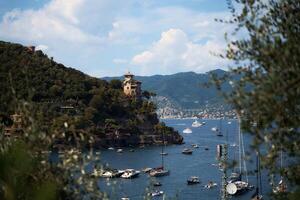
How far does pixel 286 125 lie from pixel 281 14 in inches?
79.6

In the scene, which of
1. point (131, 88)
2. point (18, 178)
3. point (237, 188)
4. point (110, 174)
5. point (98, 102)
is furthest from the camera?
point (131, 88)

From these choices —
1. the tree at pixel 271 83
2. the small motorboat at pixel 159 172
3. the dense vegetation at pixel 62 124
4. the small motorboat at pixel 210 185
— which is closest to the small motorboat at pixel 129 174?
the small motorboat at pixel 159 172

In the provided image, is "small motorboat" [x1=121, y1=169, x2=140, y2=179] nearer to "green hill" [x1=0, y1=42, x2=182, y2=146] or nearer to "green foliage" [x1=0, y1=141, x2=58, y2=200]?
"green hill" [x1=0, y1=42, x2=182, y2=146]

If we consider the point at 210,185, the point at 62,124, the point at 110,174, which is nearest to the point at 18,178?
the point at 62,124

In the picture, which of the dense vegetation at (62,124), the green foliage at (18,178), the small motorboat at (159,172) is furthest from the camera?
the small motorboat at (159,172)

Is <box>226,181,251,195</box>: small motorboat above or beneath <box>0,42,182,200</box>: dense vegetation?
beneath

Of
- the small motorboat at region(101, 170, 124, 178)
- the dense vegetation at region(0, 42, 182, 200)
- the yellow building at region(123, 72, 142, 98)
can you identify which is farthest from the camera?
the yellow building at region(123, 72, 142, 98)

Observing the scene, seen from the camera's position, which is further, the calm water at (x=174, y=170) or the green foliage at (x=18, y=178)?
the calm water at (x=174, y=170)

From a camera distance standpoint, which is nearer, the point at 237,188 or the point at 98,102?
the point at 237,188

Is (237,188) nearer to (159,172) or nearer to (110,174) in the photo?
(159,172)

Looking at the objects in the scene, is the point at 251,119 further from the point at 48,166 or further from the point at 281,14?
the point at 48,166

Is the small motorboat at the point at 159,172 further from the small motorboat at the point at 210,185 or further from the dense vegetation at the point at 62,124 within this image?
the dense vegetation at the point at 62,124

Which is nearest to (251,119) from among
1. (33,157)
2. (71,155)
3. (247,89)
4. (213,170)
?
(247,89)

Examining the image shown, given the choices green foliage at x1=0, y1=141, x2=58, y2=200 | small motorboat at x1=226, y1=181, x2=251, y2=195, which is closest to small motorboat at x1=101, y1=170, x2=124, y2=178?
green foliage at x1=0, y1=141, x2=58, y2=200
